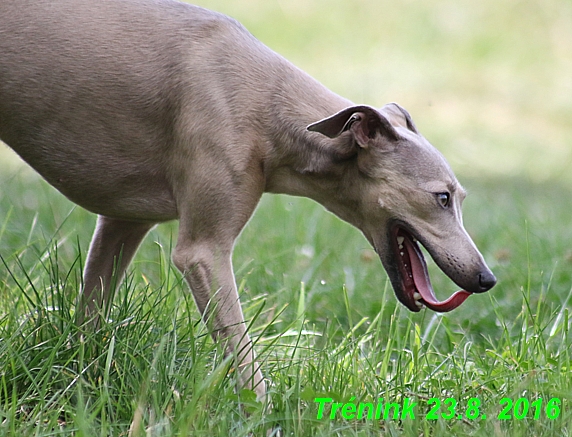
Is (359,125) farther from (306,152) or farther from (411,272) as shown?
(411,272)

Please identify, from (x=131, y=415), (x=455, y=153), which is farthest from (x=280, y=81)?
(x=455, y=153)

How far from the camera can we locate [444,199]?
3.12m

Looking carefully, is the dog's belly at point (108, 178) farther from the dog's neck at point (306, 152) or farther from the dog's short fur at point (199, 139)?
the dog's neck at point (306, 152)

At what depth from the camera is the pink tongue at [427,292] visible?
317cm

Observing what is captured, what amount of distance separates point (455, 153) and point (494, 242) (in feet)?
16.8

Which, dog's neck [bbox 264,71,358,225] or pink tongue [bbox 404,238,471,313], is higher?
dog's neck [bbox 264,71,358,225]

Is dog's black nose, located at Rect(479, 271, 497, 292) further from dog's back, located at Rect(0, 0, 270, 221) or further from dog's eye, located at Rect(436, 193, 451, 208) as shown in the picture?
dog's back, located at Rect(0, 0, 270, 221)

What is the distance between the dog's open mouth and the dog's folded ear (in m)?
0.35

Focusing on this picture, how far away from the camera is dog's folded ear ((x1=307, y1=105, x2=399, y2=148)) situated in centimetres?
301

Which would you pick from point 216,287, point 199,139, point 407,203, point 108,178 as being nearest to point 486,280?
point 407,203

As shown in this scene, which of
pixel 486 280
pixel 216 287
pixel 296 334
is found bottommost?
pixel 296 334

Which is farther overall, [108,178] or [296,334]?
[296,334]

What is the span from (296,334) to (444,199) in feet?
2.79

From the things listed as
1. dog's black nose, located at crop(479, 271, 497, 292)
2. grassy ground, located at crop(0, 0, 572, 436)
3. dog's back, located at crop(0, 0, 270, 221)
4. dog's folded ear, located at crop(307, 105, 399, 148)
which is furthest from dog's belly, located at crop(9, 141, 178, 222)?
dog's black nose, located at crop(479, 271, 497, 292)
